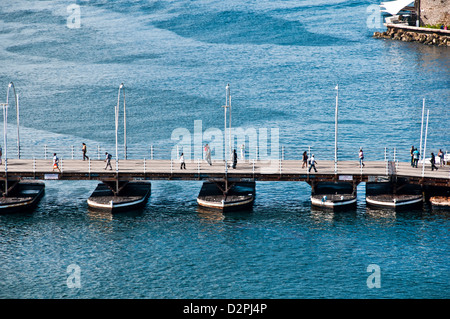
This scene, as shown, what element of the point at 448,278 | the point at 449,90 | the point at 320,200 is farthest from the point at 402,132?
the point at 448,278

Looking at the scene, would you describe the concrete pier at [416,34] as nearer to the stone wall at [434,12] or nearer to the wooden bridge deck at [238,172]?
the stone wall at [434,12]

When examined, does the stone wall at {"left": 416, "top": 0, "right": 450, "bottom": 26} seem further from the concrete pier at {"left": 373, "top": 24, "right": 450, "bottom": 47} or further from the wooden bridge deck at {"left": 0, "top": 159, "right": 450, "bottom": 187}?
the wooden bridge deck at {"left": 0, "top": 159, "right": 450, "bottom": 187}

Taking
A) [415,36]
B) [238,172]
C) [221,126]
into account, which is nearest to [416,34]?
[415,36]

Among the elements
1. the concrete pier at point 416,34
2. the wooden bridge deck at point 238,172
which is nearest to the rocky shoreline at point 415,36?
the concrete pier at point 416,34

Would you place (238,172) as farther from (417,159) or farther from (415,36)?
(415,36)

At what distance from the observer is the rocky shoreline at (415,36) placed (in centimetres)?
16000

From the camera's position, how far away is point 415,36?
164125 mm

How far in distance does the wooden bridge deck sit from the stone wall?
84426mm

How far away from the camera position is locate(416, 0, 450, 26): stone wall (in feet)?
525

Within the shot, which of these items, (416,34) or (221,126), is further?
(416,34)

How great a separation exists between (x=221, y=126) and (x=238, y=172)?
1461 inches

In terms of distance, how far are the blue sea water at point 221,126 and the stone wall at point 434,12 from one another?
6973mm

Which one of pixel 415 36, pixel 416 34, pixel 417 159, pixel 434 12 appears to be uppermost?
pixel 434 12
